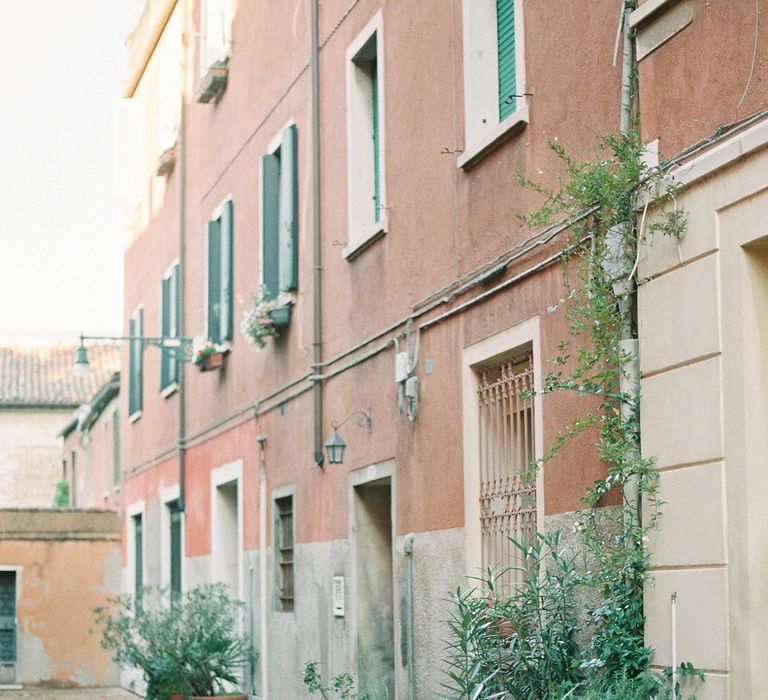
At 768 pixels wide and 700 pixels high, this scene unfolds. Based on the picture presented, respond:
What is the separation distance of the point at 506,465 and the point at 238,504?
26.5 feet

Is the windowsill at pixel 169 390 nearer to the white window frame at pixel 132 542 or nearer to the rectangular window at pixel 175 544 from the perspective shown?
the rectangular window at pixel 175 544

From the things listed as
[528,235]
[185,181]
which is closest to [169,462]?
[185,181]

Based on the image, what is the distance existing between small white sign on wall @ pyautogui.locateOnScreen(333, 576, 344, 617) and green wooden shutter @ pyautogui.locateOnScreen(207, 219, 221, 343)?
5427 millimetres

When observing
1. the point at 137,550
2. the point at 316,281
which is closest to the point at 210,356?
the point at 316,281

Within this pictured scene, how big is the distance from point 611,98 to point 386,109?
13.6 feet

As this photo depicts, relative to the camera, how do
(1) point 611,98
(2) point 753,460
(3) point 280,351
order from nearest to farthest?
(2) point 753,460 → (1) point 611,98 → (3) point 280,351

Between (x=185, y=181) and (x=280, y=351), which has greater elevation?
(x=185, y=181)

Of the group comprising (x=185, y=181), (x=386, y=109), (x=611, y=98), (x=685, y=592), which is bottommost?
(x=685, y=592)

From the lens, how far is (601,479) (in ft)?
25.8

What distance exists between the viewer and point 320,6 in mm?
14094

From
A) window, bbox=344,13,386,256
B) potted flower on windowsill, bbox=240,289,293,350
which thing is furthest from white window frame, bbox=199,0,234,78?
window, bbox=344,13,386,256

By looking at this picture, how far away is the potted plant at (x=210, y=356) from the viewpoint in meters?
17.7

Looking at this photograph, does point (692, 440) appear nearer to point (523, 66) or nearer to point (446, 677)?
point (523, 66)

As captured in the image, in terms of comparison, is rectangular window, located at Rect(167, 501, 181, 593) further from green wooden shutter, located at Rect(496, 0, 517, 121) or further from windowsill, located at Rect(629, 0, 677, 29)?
windowsill, located at Rect(629, 0, 677, 29)
